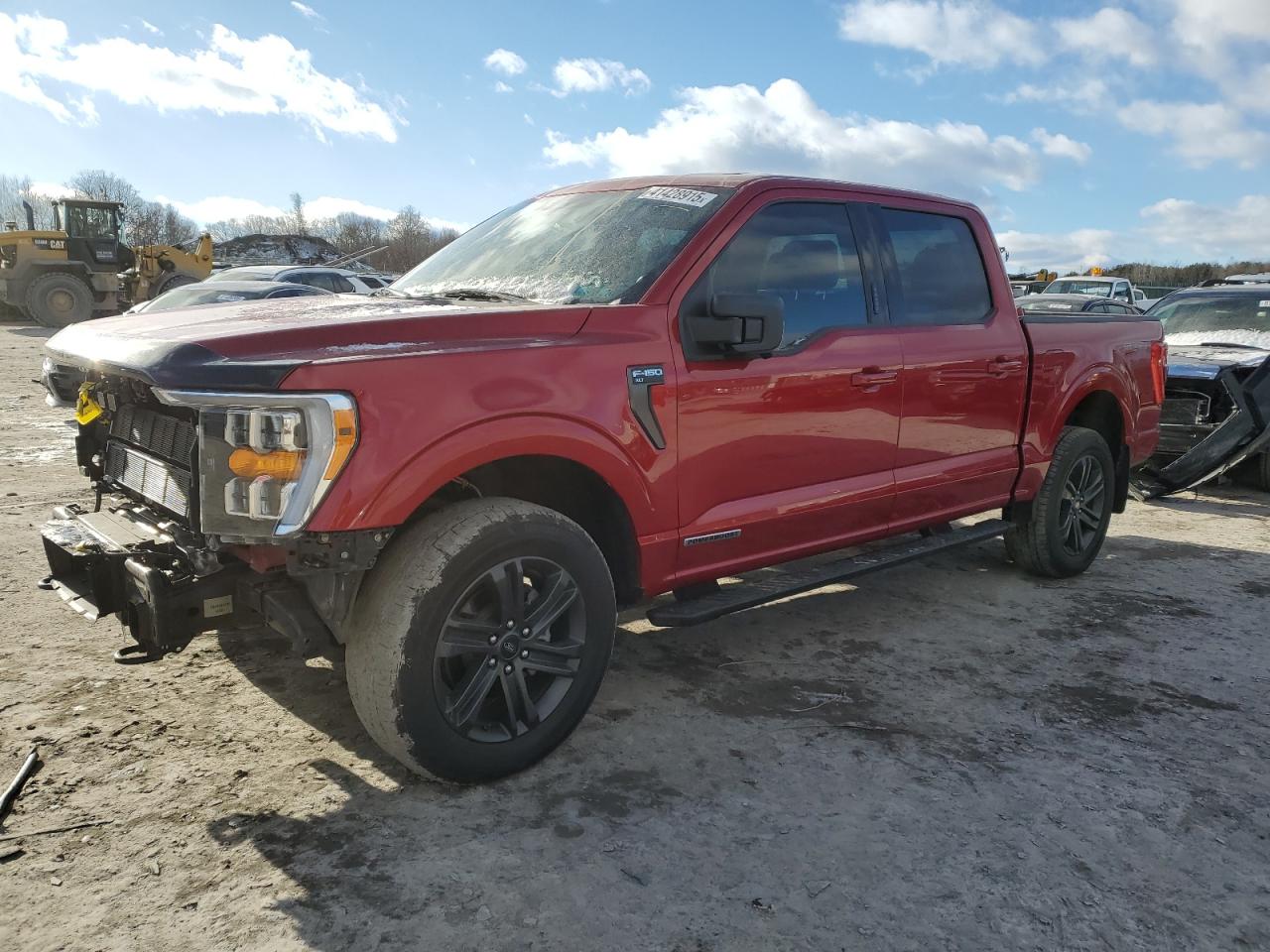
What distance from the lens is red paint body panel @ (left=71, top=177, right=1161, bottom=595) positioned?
266 cm

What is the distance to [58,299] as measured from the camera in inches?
877

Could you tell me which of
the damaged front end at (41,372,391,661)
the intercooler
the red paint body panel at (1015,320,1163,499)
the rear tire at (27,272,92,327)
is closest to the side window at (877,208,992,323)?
the red paint body panel at (1015,320,1163,499)

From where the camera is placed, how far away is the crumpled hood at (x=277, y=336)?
2557mm

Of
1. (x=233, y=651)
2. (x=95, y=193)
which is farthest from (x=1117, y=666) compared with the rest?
(x=95, y=193)

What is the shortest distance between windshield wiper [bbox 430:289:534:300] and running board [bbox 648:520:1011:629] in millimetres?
1271

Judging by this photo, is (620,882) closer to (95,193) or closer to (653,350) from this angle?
(653,350)

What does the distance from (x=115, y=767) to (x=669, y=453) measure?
2.04 m

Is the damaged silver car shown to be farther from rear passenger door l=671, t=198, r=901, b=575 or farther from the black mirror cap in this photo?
the black mirror cap

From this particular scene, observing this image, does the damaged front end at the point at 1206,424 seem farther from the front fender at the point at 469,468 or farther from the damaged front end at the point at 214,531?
the damaged front end at the point at 214,531

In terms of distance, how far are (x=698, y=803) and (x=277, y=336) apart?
1.84 m

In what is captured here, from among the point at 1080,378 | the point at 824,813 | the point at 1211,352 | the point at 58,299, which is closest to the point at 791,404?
the point at 824,813

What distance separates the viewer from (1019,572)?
570cm

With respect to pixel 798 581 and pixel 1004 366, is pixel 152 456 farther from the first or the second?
pixel 1004 366

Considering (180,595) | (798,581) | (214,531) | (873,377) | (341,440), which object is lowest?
(798,581)
